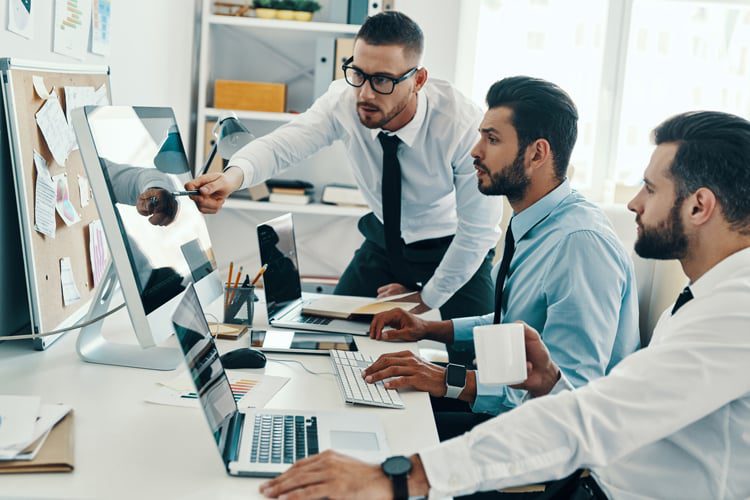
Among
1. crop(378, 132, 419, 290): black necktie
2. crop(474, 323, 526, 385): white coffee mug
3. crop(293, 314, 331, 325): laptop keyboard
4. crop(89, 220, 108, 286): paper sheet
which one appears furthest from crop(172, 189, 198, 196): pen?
crop(378, 132, 419, 290): black necktie

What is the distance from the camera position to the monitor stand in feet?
4.84

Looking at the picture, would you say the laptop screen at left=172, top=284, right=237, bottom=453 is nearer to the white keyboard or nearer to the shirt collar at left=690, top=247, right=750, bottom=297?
the white keyboard

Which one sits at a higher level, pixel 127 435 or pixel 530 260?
pixel 530 260

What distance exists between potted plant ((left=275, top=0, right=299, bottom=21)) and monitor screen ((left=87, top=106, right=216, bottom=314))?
1.93m

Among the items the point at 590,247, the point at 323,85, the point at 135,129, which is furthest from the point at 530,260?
the point at 323,85

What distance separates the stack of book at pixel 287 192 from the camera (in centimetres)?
366

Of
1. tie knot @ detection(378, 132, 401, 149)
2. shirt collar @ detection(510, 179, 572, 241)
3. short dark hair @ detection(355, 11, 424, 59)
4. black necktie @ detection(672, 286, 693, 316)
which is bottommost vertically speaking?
black necktie @ detection(672, 286, 693, 316)

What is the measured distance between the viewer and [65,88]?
1.71m

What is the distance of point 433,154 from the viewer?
8.04ft

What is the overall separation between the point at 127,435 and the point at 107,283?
1.50 ft

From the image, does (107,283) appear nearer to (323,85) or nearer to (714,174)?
(714,174)

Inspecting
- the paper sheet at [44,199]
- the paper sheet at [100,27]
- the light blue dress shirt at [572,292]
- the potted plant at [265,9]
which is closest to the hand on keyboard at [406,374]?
the light blue dress shirt at [572,292]

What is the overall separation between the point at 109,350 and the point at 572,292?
89 cm

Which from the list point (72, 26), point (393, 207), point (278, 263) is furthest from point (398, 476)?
point (393, 207)
